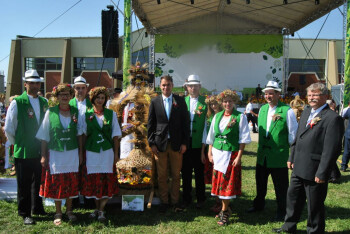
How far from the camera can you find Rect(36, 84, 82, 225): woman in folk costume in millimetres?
3689

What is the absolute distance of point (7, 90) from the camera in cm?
2873

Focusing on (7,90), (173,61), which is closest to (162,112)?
(173,61)

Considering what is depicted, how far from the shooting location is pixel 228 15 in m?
18.3

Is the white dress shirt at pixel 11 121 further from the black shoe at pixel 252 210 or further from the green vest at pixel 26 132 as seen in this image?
the black shoe at pixel 252 210

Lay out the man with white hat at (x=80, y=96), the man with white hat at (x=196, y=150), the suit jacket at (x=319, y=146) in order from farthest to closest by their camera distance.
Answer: the man with white hat at (x=196, y=150) < the man with white hat at (x=80, y=96) < the suit jacket at (x=319, y=146)

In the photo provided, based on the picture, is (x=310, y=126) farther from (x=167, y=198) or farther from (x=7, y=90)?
(x=7, y=90)

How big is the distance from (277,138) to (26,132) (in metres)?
3.30

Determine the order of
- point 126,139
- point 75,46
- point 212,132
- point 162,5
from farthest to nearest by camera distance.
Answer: point 75,46, point 162,5, point 126,139, point 212,132

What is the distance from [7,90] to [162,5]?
2112cm

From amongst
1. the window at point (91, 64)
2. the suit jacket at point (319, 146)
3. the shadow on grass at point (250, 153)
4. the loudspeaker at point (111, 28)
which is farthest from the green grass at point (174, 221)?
the window at point (91, 64)

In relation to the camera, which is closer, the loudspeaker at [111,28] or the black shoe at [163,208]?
the black shoe at [163,208]

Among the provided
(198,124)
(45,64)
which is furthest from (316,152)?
(45,64)

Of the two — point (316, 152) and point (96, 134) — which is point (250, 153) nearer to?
point (316, 152)

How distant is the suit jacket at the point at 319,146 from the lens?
9.69ft
